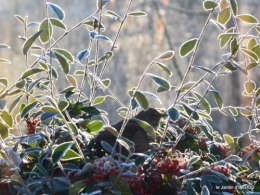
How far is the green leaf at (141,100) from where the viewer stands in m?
1.08

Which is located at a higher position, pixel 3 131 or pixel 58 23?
pixel 58 23

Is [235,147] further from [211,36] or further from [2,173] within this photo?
[211,36]

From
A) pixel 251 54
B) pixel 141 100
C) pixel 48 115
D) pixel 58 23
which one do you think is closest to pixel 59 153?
pixel 48 115

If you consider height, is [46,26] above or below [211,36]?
above

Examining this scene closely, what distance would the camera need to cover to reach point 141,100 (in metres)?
1.09

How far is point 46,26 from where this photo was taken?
1.18 meters

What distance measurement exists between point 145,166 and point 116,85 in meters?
5.30

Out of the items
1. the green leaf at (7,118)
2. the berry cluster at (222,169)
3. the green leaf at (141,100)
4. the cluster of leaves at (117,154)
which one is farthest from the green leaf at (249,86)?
the green leaf at (7,118)

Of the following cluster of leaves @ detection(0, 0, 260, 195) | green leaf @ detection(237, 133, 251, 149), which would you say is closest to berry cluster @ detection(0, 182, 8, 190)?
cluster of leaves @ detection(0, 0, 260, 195)

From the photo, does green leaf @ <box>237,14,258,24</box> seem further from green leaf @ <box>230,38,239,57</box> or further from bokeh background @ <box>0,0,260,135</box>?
bokeh background @ <box>0,0,260,135</box>

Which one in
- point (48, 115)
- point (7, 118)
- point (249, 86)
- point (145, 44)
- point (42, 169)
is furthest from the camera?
point (145, 44)

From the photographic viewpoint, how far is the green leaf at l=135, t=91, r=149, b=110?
108cm

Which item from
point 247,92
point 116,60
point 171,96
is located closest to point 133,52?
point 116,60

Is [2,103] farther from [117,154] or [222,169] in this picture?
[222,169]
